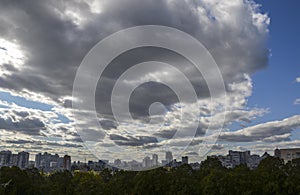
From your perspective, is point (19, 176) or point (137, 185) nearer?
point (137, 185)

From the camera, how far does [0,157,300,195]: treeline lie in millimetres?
29609

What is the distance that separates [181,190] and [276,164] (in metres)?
10.7

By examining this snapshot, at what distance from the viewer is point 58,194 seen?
115 feet

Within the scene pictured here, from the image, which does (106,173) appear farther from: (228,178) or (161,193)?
(228,178)

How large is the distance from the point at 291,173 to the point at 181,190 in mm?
11530

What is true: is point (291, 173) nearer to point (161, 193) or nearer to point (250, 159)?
point (161, 193)

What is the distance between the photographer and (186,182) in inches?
1287

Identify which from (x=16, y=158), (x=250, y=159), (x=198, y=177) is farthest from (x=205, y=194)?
(x=16, y=158)

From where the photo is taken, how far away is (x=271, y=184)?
28.6m

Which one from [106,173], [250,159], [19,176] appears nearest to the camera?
[19,176]

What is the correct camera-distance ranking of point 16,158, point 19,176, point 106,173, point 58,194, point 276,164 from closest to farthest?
1. point 276,164
2. point 58,194
3. point 19,176
4. point 106,173
5. point 16,158

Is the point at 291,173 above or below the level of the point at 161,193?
above

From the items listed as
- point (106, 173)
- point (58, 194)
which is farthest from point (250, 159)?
point (58, 194)

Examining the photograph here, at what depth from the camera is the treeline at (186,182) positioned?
29609mm
